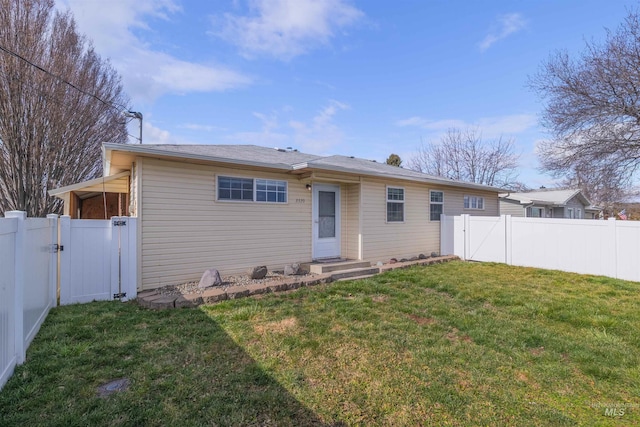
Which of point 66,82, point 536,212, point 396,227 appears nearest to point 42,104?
point 66,82

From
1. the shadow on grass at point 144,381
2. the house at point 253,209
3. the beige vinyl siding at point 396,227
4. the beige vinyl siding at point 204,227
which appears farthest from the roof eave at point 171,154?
the beige vinyl siding at point 396,227

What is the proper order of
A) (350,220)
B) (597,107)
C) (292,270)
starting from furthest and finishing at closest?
(597,107) → (350,220) → (292,270)

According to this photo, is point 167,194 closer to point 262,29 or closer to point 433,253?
point 262,29

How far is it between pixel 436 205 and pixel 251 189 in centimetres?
692

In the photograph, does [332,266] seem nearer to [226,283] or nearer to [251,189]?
[226,283]

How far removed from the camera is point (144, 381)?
2.60 m

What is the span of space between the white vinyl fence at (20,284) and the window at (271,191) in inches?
151

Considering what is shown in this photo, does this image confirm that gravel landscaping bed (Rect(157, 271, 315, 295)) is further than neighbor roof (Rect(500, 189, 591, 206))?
No

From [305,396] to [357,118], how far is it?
14640 millimetres

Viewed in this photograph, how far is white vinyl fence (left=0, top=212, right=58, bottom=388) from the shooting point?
7.96 feet

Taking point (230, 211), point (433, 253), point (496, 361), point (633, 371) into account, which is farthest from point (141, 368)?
point (433, 253)

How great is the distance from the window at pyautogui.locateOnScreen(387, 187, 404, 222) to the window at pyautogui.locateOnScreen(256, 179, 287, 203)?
3.47 metres

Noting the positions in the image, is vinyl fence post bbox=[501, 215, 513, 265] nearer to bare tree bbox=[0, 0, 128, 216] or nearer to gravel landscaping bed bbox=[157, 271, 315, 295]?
gravel landscaping bed bbox=[157, 271, 315, 295]

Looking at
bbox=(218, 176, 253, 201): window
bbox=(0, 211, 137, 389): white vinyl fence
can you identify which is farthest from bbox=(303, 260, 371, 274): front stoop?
bbox=(0, 211, 137, 389): white vinyl fence
